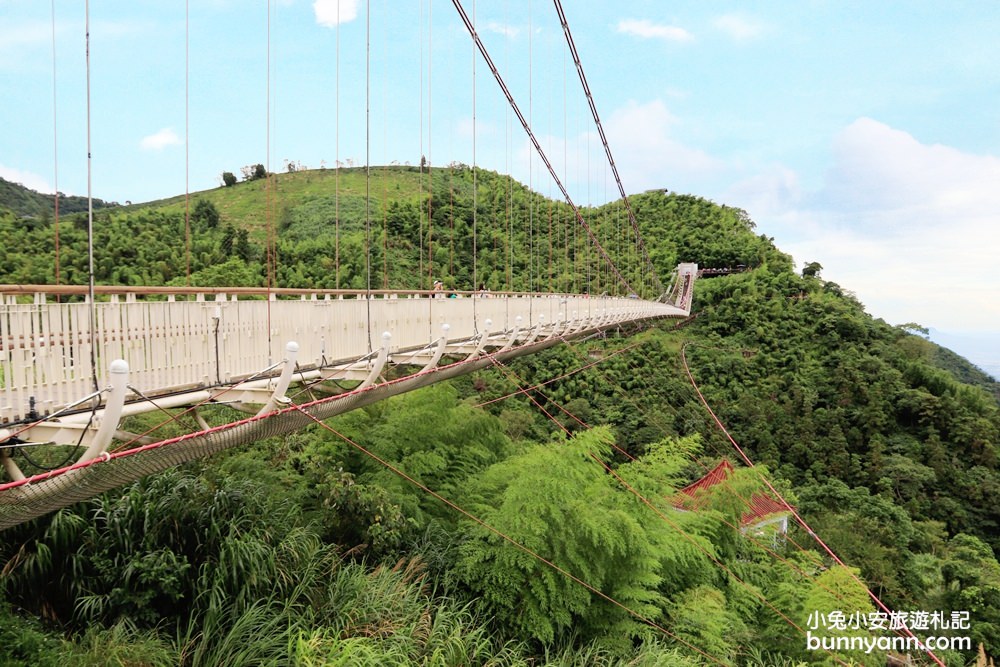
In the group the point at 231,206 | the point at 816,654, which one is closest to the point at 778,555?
the point at 816,654

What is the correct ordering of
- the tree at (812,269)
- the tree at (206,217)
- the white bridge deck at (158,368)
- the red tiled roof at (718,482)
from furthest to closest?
the tree at (812,269), the tree at (206,217), the red tiled roof at (718,482), the white bridge deck at (158,368)

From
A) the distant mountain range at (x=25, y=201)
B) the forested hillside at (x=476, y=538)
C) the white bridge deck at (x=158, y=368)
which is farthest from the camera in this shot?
the distant mountain range at (x=25, y=201)

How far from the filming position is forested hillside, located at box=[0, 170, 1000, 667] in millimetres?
3959

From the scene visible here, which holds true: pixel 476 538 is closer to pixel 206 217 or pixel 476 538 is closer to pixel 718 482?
pixel 718 482

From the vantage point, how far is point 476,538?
5551 millimetres

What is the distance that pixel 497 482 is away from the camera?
6375 mm

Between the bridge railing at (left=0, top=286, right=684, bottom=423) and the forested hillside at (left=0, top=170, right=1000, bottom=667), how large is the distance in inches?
42.1

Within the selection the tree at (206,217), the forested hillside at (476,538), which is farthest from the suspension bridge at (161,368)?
the tree at (206,217)

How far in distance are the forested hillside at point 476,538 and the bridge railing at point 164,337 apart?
3.51 ft

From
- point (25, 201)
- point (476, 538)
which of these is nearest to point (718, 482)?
point (476, 538)

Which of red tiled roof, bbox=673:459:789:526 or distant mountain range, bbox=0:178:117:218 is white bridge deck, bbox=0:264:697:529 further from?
distant mountain range, bbox=0:178:117:218

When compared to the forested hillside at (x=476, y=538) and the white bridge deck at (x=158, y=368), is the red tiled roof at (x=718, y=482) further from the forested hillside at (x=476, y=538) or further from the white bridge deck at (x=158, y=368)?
the white bridge deck at (x=158, y=368)

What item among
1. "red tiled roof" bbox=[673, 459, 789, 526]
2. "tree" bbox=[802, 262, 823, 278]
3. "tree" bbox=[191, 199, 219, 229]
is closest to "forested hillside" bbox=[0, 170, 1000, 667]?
"red tiled roof" bbox=[673, 459, 789, 526]

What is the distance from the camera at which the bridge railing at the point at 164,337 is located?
2.36 meters
